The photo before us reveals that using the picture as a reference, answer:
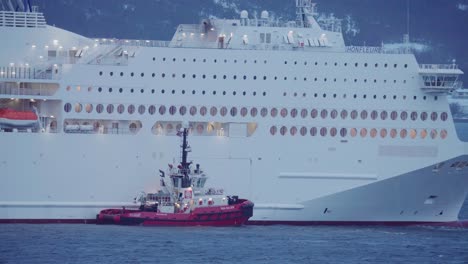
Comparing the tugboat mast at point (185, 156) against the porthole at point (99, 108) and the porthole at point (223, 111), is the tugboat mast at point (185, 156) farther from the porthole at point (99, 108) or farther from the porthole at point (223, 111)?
the porthole at point (99, 108)

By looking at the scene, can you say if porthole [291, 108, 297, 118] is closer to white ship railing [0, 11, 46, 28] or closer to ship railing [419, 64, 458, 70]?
ship railing [419, 64, 458, 70]

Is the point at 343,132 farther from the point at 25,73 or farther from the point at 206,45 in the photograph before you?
the point at 25,73

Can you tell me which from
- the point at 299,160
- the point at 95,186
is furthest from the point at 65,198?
the point at 299,160

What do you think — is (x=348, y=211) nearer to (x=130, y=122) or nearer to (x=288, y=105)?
(x=288, y=105)

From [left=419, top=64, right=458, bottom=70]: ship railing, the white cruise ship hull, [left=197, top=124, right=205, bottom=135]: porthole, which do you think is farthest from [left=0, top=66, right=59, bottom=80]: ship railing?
[left=419, top=64, right=458, bottom=70]: ship railing

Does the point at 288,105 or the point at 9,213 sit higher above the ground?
the point at 288,105

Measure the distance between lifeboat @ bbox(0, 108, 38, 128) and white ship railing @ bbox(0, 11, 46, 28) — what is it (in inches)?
119

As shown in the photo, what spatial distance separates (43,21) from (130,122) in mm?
4541

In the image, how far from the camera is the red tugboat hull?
42.9 m

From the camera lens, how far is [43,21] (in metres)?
44.7

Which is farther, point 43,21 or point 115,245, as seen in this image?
point 43,21

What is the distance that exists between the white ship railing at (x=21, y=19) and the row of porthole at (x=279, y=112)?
3.07m

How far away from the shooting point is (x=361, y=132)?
4438 cm

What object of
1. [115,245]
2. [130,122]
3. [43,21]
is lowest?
[115,245]
